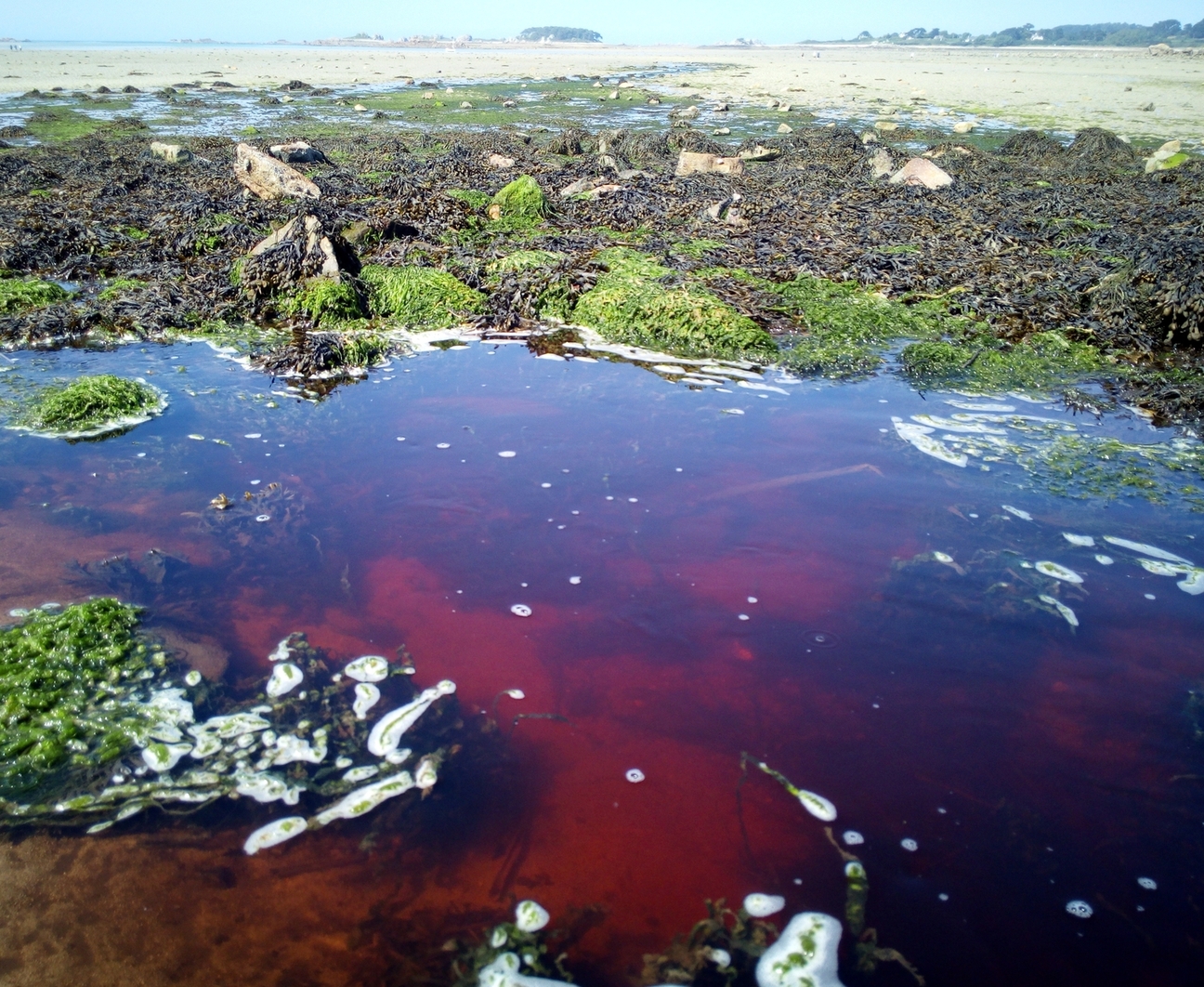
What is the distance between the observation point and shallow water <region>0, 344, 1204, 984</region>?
2.35 m

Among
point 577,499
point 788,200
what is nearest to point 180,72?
point 788,200

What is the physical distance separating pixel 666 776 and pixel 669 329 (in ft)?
16.9

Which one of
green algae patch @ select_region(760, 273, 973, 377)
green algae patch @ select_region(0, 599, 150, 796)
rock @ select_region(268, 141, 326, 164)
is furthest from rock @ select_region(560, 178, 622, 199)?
green algae patch @ select_region(0, 599, 150, 796)

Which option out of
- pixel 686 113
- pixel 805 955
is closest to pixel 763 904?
pixel 805 955

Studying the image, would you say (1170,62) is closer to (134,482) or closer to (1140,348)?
(1140,348)

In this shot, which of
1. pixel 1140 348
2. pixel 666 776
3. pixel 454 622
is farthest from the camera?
pixel 1140 348

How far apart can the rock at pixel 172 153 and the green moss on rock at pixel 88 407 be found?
39.5 ft

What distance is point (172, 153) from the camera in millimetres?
15523

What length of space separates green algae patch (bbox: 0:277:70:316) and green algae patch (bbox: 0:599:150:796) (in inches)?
222

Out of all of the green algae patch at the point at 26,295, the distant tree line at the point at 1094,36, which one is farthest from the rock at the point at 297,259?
the distant tree line at the point at 1094,36

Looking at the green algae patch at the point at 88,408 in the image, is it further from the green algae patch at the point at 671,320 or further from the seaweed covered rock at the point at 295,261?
Answer: the green algae patch at the point at 671,320

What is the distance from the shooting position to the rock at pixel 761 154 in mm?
17453

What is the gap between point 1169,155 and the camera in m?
16.2

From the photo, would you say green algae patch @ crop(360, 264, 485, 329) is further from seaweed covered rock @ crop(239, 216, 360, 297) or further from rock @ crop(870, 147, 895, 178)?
rock @ crop(870, 147, 895, 178)
